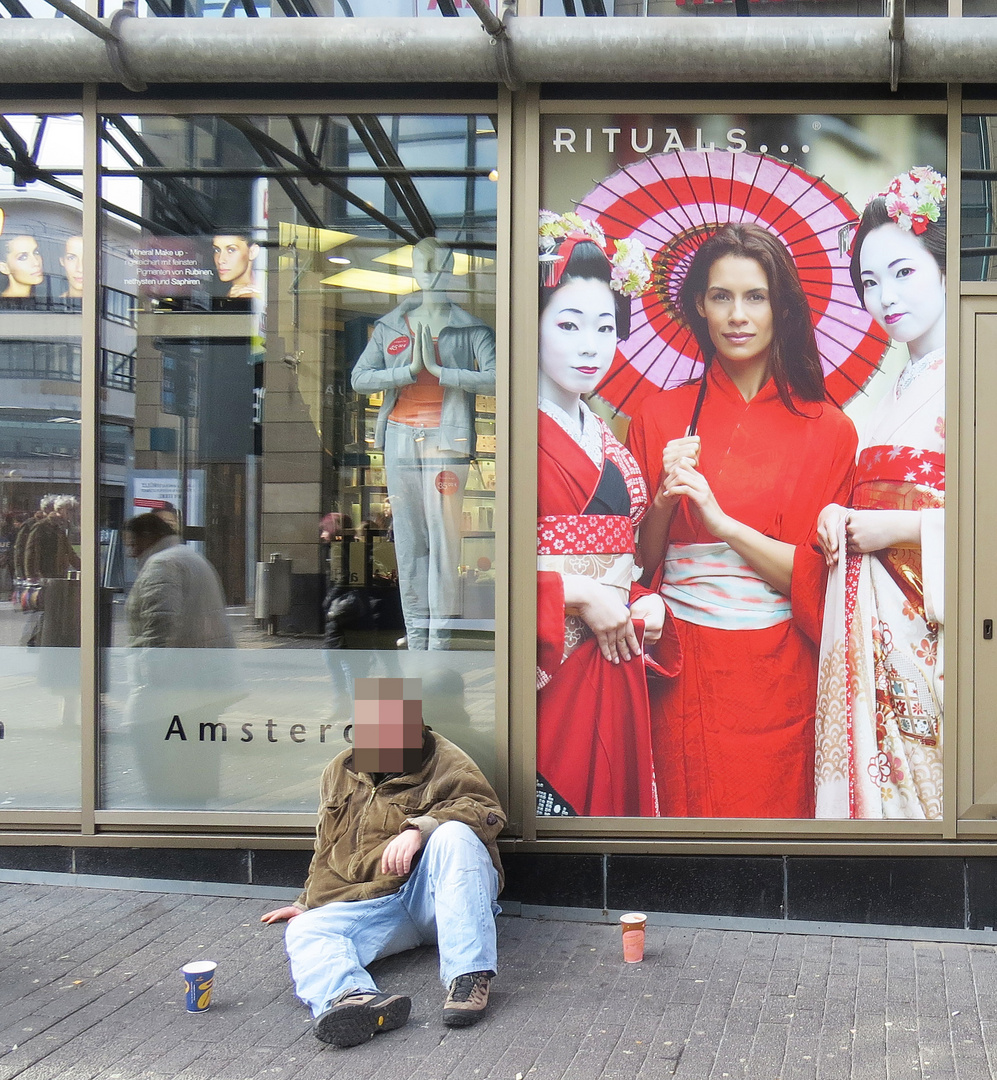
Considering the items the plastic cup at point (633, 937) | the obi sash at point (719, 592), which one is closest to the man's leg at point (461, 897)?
the plastic cup at point (633, 937)

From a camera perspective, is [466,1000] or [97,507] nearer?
[466,1000]

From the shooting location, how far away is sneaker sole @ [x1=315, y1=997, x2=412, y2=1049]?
12.0ft

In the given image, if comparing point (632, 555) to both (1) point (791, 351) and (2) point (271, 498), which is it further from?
(2) point (271, 498)

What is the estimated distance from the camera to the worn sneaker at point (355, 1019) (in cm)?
366

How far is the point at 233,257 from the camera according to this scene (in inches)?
213

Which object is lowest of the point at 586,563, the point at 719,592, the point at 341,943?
the point at 341,943

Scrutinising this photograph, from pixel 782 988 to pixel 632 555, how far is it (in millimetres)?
1951

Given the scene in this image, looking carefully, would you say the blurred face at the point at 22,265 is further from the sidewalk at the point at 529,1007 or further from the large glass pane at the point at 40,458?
the sidewalk at the point at 529,1007

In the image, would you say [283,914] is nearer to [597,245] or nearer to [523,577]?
[523,577]

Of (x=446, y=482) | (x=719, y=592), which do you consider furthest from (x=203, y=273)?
(x=719, y=592)

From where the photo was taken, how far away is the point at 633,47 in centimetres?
484

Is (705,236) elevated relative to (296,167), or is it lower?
lower

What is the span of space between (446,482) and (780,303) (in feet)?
5.88

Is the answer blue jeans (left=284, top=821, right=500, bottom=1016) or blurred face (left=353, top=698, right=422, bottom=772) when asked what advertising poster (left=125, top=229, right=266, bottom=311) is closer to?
blurred face (left=353, top=698, right=422, bottom=772)
